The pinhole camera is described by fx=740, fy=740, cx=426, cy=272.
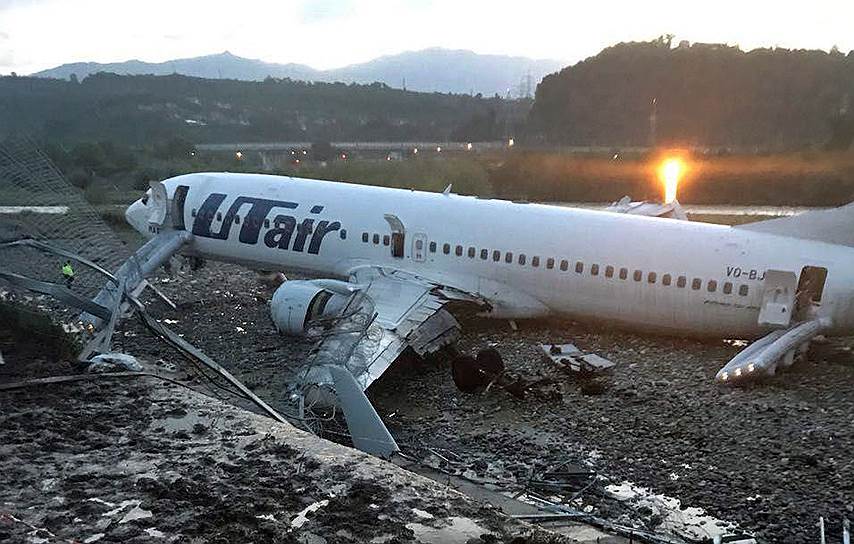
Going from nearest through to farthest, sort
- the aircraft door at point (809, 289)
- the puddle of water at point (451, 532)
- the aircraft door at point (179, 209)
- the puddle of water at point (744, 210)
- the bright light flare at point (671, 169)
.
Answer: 1. the puddle of water at point (451, 532)
2. the aircraft door at point (809, 289)
3. the aircraft door at point (179, 209)
4. the puddle of water at point (744, 210)
5. the bright light flare at point (671, 169)

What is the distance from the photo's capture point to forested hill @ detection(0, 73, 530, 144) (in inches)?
3280

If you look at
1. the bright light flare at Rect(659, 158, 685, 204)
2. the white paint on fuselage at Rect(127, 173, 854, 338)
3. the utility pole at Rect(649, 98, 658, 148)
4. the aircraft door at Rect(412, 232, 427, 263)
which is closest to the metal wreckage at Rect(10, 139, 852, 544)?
the aircraft door at Rect(412, 232, 427, 263)

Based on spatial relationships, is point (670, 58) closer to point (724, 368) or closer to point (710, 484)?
point (724, 368)

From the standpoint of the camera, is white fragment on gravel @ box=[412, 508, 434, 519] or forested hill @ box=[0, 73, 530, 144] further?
forested hill @ box=[0, 73, 530, 144]

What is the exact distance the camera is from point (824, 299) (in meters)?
15.0

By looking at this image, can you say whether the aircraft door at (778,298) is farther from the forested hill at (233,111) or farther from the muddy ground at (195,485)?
the forested hill at (233,111)

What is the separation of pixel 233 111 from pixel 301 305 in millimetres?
98090

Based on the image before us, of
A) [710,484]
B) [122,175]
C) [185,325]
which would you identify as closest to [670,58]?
[122,175]

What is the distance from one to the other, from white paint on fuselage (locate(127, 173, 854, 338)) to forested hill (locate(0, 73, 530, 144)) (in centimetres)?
5945

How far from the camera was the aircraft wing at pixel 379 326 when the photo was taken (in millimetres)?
13016

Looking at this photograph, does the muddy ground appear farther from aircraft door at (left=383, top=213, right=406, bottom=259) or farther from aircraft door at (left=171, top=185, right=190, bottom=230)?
aircraft door at (left=171, top=185, right=190, bottom=230)

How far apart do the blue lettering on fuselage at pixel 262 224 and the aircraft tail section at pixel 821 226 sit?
416 inches

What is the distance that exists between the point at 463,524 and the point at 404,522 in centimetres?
37

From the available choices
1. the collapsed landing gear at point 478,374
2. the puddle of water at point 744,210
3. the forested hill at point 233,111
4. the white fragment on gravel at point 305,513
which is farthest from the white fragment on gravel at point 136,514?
the forested hill at point 233,111
